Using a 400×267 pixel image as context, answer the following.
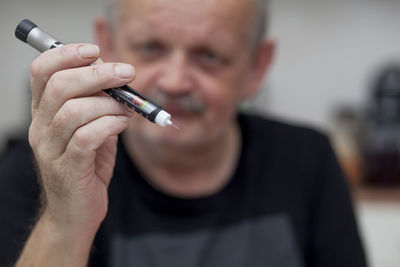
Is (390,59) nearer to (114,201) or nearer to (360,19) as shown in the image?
(360,19)

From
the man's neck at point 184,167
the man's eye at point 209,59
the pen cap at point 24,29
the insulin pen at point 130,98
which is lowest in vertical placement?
the man's neck at point 184,167

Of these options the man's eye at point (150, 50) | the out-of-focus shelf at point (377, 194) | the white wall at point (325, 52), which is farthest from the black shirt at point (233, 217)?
the white wall at point (325, 52)

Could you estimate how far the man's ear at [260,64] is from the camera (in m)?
0.95

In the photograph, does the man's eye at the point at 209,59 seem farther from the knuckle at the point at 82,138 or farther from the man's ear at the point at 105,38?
the knuckle at the point at 82,138

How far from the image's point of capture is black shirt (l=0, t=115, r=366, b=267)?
0.81 meters

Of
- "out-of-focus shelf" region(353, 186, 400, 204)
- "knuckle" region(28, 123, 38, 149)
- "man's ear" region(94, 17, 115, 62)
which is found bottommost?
"out-of-focus shelf" region(353, 186, 400, 204)

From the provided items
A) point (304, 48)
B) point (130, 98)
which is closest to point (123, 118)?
point (130, 98)

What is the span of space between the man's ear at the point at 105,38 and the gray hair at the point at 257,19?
0.02 metres

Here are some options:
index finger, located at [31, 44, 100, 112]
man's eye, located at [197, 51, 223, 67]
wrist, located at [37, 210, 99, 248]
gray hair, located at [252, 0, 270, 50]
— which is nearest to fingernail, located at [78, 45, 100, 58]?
index finger, located at [31, 44, 100, 112]

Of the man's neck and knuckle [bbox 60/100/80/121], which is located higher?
knuckle [bbox 60/100/80/121]

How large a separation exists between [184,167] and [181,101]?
0.20 metres

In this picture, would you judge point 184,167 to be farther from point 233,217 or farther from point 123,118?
point 123,118

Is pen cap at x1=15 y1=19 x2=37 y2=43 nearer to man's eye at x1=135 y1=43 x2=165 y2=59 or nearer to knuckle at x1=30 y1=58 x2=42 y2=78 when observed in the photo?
knuckle at x1=30 y1=58 x2=42 y2=78

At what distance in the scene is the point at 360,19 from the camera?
70.3 inches
